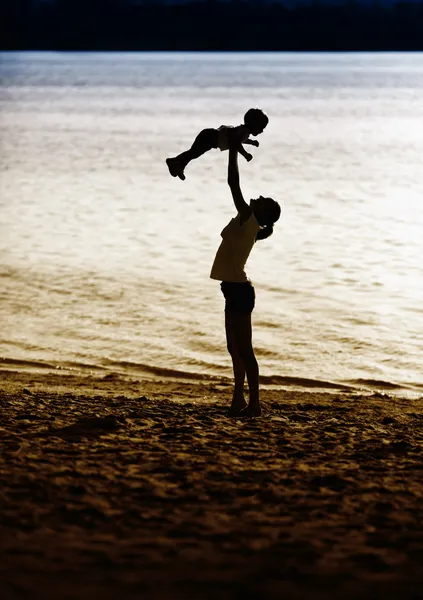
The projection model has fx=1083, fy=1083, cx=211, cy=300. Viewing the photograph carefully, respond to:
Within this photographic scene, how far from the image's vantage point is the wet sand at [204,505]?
4.48 meters

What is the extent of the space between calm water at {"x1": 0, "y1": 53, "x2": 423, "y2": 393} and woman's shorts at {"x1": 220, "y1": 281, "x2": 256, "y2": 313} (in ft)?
12.9

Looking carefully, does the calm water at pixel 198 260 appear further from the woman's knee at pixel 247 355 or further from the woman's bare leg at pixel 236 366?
the woman's knee at pixel 247 355

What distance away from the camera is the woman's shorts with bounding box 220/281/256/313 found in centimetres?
708

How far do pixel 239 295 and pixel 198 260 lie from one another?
988cm

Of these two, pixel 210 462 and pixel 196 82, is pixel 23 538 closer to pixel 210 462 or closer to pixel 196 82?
pixel 210 462

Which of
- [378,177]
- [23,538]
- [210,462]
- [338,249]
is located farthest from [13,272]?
[378,177]

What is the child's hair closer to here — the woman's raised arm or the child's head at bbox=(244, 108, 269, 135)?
the woman's raised arm

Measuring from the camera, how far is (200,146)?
6527 millimetres

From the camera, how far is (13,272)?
52.7 feet

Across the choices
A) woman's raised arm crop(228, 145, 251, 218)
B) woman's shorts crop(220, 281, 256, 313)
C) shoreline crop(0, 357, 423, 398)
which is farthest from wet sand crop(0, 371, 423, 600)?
shoreline crop(0, 357, 423, 398)

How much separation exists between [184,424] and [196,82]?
104360mm

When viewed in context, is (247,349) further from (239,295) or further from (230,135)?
(230,135)
